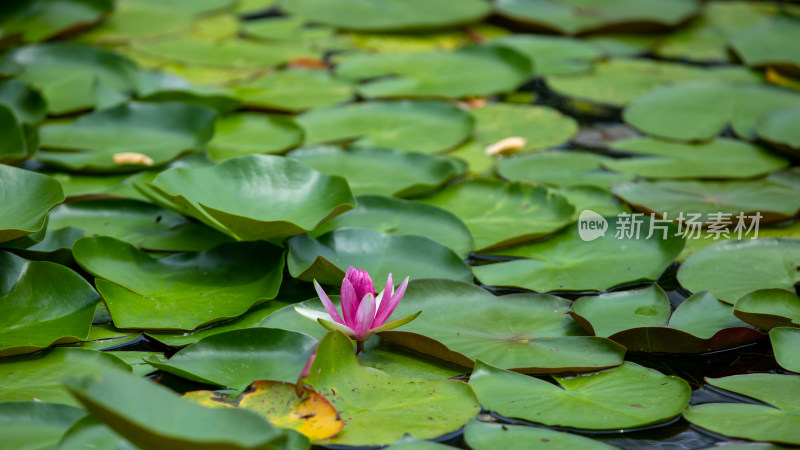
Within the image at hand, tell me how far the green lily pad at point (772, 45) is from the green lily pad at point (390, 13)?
1.09m

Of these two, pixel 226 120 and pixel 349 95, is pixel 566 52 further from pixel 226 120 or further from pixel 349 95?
pixel 226 120

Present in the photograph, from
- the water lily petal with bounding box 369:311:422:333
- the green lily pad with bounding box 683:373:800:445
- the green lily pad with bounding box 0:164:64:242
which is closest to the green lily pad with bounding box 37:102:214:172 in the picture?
the green lily pad with bounding box 0:164:64:242

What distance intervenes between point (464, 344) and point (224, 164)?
2.15ft

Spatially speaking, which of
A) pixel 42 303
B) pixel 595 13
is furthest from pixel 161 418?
pixel 595 13

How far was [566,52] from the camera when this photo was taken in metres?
3.02

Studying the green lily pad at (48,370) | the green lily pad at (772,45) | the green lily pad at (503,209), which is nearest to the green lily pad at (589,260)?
the green lily pad at (503,209)

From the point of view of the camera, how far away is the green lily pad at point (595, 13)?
3.27 m

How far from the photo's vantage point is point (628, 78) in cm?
277

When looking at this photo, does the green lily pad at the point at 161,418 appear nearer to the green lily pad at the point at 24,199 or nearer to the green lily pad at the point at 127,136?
the green lily pad at the point at 24,199

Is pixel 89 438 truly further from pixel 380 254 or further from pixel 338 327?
pixel 380 254

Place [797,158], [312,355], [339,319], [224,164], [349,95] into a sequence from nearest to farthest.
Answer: [312,355] < [339,319] < [224,164] < [797,158] < [349,95]

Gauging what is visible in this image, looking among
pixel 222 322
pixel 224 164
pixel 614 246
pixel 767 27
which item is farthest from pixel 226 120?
pixel 767 27

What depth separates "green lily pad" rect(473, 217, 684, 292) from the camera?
5.02 ft

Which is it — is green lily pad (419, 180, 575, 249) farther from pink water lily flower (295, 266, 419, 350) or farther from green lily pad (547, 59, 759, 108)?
green lily pad (547, 59, 759, 108)
